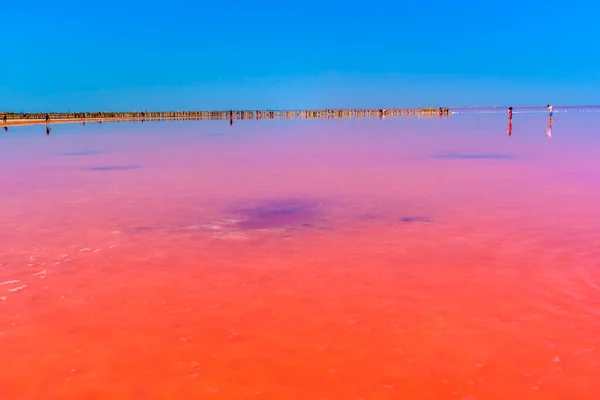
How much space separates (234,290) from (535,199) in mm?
7299

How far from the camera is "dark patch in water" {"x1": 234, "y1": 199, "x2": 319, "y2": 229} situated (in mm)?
8664

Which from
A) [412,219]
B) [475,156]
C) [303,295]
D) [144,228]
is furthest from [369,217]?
[475,156]

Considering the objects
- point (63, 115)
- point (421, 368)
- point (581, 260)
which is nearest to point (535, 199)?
point (581, 260)

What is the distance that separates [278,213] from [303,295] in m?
4.22

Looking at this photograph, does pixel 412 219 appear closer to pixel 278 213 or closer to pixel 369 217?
pixel 369 217

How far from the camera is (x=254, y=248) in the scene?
23.6 ft

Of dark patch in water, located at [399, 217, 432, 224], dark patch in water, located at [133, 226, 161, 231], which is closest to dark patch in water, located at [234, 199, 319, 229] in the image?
dark patch in water, located at [133, 226, 161, 231]

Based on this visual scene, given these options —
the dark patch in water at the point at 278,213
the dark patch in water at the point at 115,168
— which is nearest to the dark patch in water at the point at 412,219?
the dark patch in water at the point at 278,213

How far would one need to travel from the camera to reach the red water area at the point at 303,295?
3.84m

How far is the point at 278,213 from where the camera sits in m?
9.55

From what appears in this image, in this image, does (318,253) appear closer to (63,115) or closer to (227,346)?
(227,346)

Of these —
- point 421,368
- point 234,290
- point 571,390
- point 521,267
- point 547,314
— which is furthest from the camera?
point 521,267

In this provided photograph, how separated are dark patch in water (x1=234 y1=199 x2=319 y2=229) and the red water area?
55 mm

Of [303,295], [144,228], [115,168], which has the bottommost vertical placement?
[303,295]
